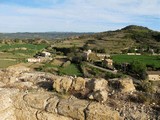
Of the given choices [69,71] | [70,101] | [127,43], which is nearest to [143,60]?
[69,71]

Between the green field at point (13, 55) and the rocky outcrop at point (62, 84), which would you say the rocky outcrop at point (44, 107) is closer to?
the rocky outcrop at point (62, 84)

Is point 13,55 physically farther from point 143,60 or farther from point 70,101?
point 70,101

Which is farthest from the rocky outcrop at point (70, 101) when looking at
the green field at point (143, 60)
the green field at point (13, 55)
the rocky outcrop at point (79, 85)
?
the green field at point (143, 60)

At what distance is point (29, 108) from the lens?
7367mm

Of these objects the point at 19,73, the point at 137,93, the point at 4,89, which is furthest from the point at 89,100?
the point at 19,73

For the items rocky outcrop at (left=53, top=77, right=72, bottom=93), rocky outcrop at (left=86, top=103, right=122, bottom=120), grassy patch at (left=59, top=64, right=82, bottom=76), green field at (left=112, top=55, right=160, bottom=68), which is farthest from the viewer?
green field at (left=112, top=55, right=160, bottom=68)

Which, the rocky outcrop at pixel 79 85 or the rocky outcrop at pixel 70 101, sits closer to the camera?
the rocky outcrop at pixel 70 101

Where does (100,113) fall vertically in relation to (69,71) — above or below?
above

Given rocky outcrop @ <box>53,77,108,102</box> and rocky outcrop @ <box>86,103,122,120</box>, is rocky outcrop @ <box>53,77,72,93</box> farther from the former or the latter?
rocky outcrop @ <box>86,103,122,120</box>

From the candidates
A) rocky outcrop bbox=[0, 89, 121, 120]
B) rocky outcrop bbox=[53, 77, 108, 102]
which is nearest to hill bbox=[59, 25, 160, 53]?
rocky outcrop bbox=[53, 77, 108, 102]

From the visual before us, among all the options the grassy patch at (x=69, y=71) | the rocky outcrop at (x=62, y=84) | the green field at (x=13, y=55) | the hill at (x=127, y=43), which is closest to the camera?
the rocky outcrop at (x=62, y=84)

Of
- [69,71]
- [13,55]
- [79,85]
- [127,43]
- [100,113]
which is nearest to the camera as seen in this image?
[100,113]

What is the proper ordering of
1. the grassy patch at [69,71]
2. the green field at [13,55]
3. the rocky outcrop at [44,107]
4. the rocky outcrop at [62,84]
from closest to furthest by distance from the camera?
1. the rocky outcrop at [44,107]
2. the rocky outcrop at [62,84]
3. the grassy patch at [69,71]
4. the green field at [13,55]

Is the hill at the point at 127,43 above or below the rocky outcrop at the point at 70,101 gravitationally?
below
